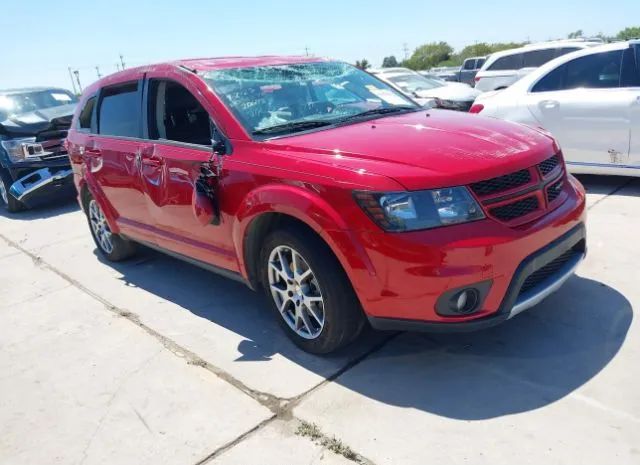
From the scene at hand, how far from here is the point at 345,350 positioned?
3.35 metres

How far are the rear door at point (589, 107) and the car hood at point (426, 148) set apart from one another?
2737 millimetres

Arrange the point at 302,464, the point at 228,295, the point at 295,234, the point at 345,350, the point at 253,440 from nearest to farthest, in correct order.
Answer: the point at 302,464 < the point at 253,440 < the point at 295,234 < the point at 345,350 < the point at 228,295

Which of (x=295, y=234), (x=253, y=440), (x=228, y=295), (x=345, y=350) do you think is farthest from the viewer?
(x=228, y=295)

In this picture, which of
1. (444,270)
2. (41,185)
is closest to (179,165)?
(444,270)

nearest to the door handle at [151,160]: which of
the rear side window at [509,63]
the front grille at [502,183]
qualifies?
the front grille at [502,183]

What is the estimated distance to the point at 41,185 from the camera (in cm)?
840

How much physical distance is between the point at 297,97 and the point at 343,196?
1.30m

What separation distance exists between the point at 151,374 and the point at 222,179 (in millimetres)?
1262

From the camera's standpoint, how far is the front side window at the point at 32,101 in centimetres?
962

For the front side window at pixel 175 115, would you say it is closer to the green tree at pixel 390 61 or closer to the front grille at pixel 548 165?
the front grille at pixel 548 165

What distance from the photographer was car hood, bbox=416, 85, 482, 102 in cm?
1088

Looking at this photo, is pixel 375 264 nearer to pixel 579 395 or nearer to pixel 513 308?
pixel 513 308

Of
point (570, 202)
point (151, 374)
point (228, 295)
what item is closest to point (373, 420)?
point (151, 374)

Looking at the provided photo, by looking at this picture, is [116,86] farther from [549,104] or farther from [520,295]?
[549,104]
